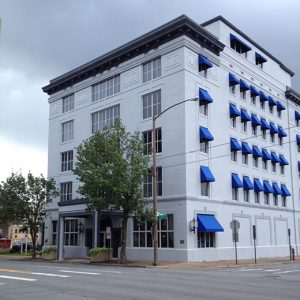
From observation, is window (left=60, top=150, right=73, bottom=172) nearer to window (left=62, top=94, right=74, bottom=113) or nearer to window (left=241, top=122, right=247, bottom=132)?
window (left=62, top=94, right=74, bottom=113)

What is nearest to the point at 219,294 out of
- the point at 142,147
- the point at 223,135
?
the point at 142,147

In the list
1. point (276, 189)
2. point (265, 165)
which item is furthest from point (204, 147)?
point (276, 189)

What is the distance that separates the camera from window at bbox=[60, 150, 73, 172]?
164 ft

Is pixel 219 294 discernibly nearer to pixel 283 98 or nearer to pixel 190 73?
pixel 190 73

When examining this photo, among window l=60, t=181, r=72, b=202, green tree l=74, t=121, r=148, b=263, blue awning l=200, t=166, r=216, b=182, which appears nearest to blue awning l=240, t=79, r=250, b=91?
A: blue awning l=200, t=166, r=216, b=182

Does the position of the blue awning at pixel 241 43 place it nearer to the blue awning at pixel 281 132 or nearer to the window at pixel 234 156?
the blue awning at pixel 281 132

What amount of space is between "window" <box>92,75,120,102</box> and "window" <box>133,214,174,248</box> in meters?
13.2

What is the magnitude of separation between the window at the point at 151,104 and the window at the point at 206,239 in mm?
10793

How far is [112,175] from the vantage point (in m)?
33.2

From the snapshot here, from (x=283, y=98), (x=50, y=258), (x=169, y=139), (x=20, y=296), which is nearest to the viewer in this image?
(x=20, y=296)

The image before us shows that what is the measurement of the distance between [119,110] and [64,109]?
10.2 meters

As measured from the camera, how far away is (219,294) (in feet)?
44.9

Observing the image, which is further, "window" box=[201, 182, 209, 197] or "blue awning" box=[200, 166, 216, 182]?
"window" box=[201, 182, 209, 197]

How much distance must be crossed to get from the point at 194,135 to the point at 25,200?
17505 mm
